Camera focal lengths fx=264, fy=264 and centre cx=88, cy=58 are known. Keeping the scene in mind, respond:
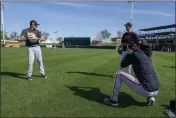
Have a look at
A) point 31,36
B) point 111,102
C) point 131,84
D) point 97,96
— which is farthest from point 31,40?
point 131,84

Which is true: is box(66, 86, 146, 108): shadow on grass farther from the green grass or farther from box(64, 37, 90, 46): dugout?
box(64, 37, 90, 46): dugout

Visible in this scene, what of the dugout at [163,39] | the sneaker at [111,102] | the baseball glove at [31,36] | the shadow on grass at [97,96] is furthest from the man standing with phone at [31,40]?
the dugout at [163,39]

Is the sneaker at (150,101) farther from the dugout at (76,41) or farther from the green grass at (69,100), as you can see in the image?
the dugout at (76,41)

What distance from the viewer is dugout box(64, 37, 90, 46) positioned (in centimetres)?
9562

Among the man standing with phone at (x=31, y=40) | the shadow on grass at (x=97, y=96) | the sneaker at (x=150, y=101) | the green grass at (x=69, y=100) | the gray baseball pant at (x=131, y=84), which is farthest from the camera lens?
the man standing with phone at (x=31, y=40)

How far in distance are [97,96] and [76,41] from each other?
88759 mm

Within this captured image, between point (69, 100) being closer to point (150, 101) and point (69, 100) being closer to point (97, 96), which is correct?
point (97, 96)

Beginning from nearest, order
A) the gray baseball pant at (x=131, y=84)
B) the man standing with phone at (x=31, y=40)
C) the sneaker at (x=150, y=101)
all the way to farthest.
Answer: the gray baseball pant at (x=131, y=84)
the sneaker at (x=150, y=101)
the man standing with phone at (x=31, y=40)

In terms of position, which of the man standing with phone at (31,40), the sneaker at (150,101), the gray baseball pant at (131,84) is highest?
the man standing with phone at (31,40)

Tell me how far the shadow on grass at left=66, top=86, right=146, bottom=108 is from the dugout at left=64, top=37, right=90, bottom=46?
287 feet

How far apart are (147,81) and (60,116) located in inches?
82.9

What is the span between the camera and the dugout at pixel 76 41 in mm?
95625

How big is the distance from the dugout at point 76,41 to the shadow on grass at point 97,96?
87360 millimetres

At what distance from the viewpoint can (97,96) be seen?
24.3ft
